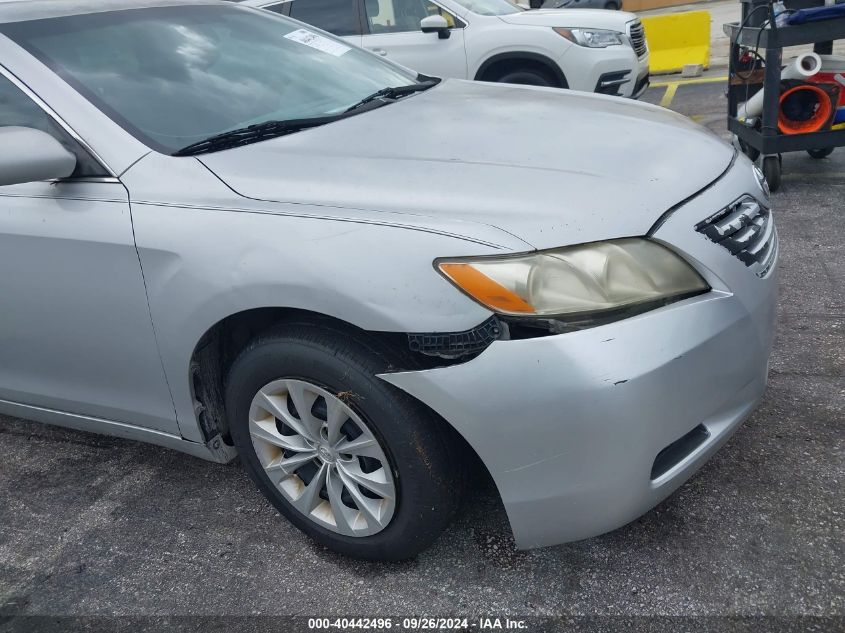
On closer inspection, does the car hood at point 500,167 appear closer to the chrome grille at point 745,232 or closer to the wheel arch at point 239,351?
the chrome grille at point 745,232

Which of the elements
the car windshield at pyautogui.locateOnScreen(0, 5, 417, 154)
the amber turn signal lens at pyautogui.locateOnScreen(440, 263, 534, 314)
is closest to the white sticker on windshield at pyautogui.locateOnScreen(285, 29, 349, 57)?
the car windshield at pyautogui.locateOnScreen(0, 5, 417, 154)

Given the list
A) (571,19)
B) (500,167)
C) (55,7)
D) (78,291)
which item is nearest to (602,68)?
(571,19)

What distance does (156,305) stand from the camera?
7.43ft

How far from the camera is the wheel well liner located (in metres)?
7.50

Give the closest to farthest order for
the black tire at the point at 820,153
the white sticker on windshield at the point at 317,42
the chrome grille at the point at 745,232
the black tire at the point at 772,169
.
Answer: the chrome grille at the point at 745,232
the white sticker on windshield at the point at 317,42
the black tire at the point at 772,169
the black tire at the point at 820,153

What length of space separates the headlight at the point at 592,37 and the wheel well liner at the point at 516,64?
0.96 feet

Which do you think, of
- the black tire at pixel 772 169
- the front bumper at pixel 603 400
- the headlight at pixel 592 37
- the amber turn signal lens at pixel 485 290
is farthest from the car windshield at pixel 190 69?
the headlight at pixel 592 37

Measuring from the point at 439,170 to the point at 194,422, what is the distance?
1.08 metres

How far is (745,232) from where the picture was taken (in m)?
2.22

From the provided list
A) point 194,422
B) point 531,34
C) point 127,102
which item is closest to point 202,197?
point 127,102

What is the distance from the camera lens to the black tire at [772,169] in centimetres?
539

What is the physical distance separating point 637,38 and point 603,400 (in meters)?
7.14

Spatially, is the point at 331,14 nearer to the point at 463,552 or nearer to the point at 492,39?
the point at 492,39

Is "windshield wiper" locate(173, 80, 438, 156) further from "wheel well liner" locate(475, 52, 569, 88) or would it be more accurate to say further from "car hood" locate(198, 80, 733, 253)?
"wheel well liner" locate(475, 52, 569, 88)
